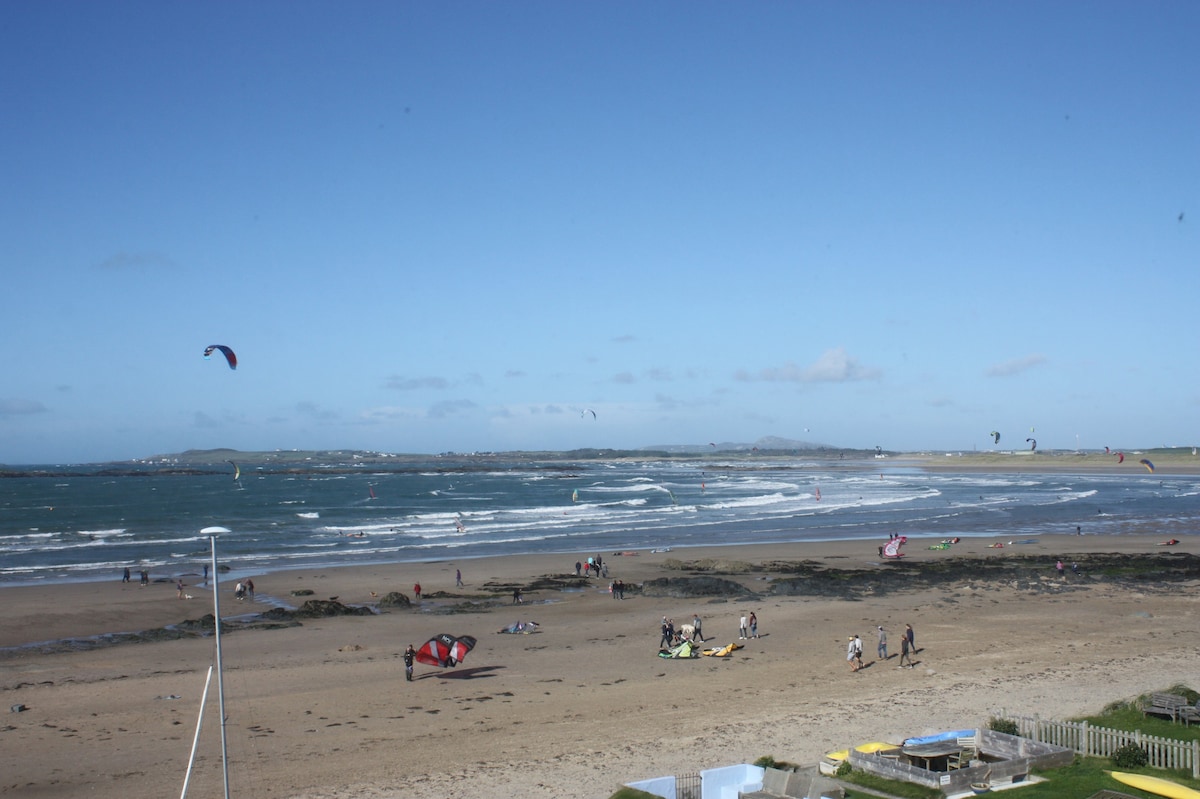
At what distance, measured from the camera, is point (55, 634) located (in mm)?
24469

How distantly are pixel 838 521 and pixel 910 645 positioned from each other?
35.3m

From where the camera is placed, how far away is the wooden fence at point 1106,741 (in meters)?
10.8

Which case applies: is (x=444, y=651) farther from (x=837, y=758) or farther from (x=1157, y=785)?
(x=1157, y=785)

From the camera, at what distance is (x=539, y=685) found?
1861cm

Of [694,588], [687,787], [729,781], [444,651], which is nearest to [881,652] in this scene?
[444,651]

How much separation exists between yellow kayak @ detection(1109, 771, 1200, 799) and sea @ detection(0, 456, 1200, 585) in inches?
1076

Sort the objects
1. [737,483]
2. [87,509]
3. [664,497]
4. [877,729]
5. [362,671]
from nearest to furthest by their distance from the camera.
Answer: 1. [877,729]
2. [362,671]
3. [87,509]
4. [664,497]
5. [737,483]

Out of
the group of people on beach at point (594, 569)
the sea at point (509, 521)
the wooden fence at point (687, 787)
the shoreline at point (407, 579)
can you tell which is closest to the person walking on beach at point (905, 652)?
the wooden fence at point (687, 787)

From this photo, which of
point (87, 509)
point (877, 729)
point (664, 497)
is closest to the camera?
point (877, 729)

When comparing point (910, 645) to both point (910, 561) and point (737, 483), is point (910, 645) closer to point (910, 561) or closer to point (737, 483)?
point (910, 561)

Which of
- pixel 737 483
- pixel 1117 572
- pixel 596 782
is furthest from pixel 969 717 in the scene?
pixel 737 483

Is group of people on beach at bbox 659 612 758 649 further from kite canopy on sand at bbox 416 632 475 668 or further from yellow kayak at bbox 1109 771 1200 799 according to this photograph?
yellow kayak at bbox 1109 771 1200 799

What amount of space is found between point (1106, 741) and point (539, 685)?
10.3m

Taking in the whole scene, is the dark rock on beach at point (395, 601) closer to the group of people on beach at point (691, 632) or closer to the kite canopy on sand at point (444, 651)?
the group of people on beach at point (691, 632)
